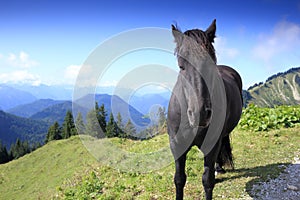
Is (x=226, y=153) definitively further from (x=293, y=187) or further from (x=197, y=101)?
(x=197, y=101)

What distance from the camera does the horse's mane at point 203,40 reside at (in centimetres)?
364

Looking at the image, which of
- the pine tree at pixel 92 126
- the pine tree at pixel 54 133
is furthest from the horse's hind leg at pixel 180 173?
the pine tree at pixel 54 133

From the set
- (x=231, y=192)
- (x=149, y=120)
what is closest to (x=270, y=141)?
(x=231, y=192)

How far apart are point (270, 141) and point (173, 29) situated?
8217 mm

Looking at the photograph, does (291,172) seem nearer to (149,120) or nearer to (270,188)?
(270,188)

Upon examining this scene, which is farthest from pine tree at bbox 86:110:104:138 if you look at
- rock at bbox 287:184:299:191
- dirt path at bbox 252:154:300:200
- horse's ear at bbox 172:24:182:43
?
rock at bbox 287:184:299:191

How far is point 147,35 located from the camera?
519 cm

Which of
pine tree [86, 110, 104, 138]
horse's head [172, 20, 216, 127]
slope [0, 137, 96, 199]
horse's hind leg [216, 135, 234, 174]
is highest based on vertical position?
horse's head [172, 20, 216, 127]

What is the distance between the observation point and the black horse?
3.41 meters

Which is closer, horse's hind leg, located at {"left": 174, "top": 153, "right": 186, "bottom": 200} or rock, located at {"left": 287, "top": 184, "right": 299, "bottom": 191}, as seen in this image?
horse's hind leg, located at {"left": 174, "top": 153, "right": 186, "bottom": 200}

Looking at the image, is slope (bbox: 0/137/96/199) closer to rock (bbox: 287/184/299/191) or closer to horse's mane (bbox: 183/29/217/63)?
rock (bbox: 287/184/299/191)

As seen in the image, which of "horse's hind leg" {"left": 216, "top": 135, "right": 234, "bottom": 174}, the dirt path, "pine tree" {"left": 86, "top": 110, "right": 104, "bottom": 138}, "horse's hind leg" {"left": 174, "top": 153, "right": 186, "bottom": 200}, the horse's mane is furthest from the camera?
"pine tree" {"left": 86, "top": 110, "right": 104, "bottom": 138}

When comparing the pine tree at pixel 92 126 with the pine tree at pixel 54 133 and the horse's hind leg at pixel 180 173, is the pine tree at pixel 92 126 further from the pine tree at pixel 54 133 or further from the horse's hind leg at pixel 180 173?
the pine tree at pixel 54 133

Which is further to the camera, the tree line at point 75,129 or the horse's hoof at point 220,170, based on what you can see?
the tree line at point 75,129
